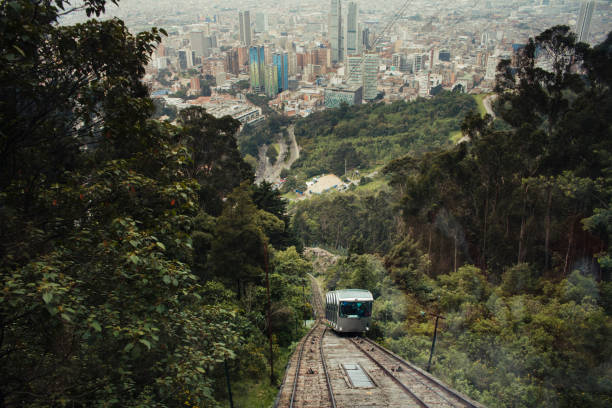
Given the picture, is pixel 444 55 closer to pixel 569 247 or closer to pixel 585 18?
pixel 585 18

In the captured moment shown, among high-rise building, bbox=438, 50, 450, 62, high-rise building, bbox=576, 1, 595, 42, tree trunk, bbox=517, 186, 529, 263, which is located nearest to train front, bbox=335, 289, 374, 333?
tree trunk, bbox=517, 186, 529, 263

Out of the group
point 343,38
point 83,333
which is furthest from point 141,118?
point 343,38

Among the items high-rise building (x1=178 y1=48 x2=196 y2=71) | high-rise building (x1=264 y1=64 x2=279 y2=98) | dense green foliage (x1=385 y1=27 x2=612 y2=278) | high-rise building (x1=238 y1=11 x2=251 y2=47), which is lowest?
dense green foliage (x1=385 y1=27 x2=612 y2=278)

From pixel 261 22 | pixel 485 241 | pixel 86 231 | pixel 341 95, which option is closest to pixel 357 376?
pixel 86 231

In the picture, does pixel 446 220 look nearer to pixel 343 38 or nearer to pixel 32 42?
pixel 32 42

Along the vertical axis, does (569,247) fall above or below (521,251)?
above

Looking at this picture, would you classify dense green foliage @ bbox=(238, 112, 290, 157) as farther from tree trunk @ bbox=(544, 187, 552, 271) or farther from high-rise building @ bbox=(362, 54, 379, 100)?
tree trunk @ bbox=(544, 187, 552, 271)

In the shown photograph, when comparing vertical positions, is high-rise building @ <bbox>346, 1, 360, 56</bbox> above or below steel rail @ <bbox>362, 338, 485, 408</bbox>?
above
